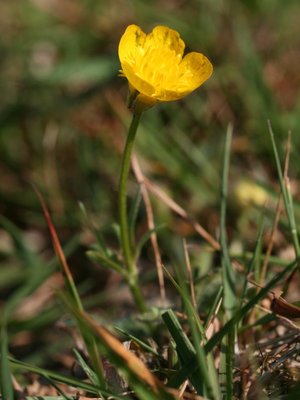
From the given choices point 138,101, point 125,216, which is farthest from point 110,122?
point 138,101

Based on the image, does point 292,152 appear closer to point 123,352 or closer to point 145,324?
point 145,324

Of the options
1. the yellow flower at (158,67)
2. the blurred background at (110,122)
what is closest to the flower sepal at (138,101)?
the yellow flower at (158,67)

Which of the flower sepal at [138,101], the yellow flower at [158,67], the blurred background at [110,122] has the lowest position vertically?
the blurred background at [110,122]

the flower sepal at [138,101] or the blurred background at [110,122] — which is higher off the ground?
the flower sepal at [138,101]

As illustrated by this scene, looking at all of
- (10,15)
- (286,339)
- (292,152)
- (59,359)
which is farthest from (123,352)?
(10,15)

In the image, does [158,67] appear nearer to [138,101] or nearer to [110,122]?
[138,101]

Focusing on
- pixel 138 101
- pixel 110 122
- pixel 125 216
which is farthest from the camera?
pixel 110 122

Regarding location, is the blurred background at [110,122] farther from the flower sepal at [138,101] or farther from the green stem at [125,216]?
the flower sepal at [138,101]

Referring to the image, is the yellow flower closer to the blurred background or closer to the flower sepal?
the flower sepal
